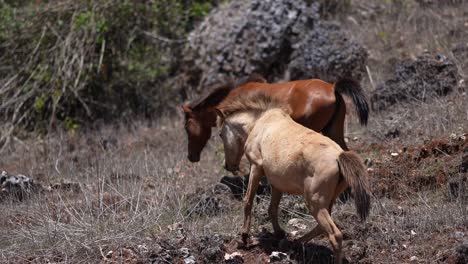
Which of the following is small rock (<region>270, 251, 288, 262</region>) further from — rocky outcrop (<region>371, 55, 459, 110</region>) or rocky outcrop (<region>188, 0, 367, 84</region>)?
rocky outcrop (<region>188, 0, 367, 84</region>)

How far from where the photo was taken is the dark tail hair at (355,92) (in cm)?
783

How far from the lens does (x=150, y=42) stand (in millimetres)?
14148

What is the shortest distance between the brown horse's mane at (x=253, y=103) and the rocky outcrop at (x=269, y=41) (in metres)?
4.86

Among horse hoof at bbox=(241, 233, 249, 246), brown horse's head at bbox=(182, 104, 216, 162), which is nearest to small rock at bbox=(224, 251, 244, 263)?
horse hoof at bbox=(241, 233, 249, 246)

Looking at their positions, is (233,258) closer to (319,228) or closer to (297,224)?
(319,228)

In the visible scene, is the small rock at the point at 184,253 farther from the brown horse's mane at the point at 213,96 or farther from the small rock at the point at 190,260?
the brown horse's mane at the point at 213,96

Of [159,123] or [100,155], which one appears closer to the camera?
[100,155]

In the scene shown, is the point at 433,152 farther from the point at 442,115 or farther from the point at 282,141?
the point at 282,141

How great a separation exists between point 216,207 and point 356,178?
2.40 meters

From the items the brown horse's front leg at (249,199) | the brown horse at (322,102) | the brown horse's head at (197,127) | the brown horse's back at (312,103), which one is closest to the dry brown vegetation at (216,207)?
the brown horse's front leg at (249,199)

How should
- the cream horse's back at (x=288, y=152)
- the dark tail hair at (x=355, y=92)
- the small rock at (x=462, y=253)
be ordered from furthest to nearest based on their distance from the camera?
the dark tail hair at (x=355, y=92) → the small rock at (x=462, y=253) → the cream horse's back at (x=288, y=152)

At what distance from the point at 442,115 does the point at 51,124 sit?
23.1 feet

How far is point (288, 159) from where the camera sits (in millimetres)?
5871

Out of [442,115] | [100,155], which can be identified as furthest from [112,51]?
[442,115]
